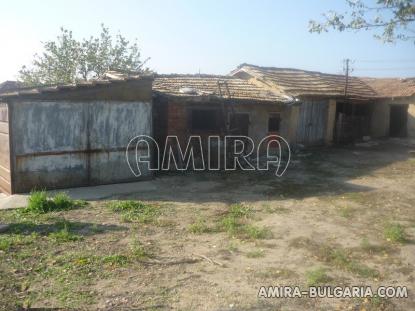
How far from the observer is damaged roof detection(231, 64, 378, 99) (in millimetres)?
18480

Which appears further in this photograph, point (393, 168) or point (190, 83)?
point (190, 83)

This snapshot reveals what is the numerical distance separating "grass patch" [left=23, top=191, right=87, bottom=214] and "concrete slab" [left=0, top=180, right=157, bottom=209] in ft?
1.68

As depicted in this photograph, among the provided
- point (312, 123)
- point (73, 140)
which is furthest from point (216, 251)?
point (312, 123)

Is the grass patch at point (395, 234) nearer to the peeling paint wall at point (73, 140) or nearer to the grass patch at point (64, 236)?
the grass patch at point (64, 236)

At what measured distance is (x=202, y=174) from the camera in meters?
13.1

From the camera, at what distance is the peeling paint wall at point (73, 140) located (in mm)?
9633

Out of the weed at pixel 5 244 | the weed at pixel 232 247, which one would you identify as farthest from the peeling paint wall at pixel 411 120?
the weed at pixel 5 244

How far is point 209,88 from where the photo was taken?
609 inches

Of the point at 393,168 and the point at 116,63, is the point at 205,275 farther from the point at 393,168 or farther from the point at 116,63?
the point at 116,63

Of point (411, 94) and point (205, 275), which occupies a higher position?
point (411, 94)

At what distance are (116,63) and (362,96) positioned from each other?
58.8 ft

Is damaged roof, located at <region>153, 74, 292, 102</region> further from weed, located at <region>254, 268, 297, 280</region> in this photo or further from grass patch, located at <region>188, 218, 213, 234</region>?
weed, located at <region>254, 268, 297, 280</region>

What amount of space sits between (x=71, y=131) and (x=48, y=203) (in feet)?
7.95

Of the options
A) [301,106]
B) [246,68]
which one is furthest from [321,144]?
[246,68]
